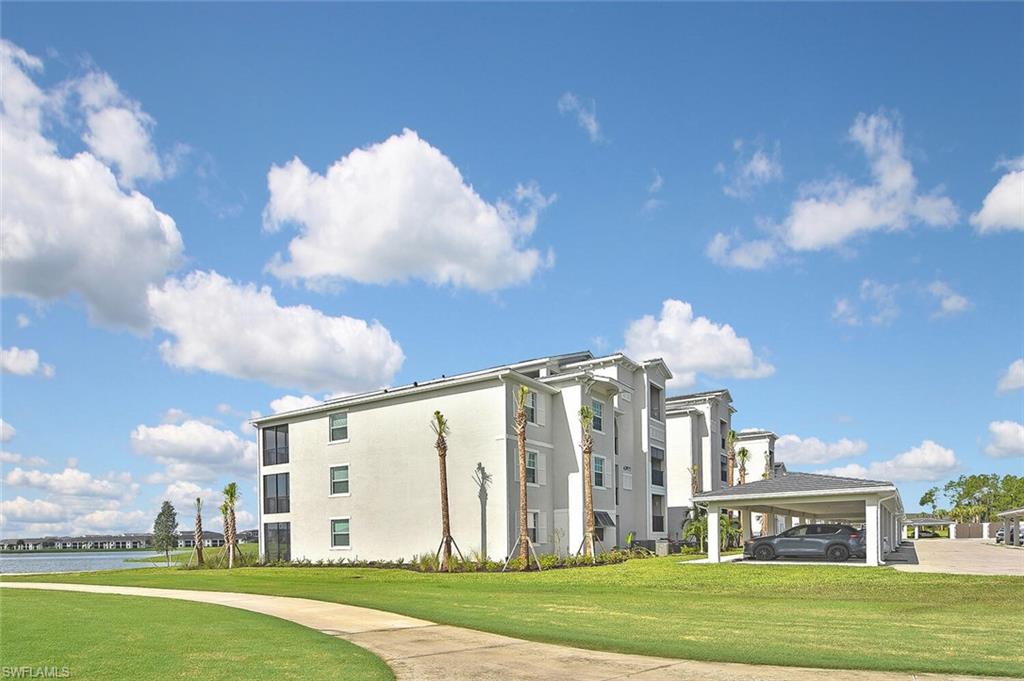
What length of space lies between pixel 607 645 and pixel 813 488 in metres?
20.7

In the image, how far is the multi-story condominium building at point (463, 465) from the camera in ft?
123

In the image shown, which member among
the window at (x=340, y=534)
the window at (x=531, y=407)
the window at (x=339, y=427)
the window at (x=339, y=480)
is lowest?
the window at (x=340, y=534)

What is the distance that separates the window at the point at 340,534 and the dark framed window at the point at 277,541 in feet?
12.0

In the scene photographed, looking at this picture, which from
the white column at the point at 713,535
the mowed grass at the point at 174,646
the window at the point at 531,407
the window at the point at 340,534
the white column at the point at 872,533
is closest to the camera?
the mowed grass at the point at 174,646

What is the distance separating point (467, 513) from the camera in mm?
37656

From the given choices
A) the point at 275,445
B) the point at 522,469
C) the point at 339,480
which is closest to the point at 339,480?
the point at 339,480

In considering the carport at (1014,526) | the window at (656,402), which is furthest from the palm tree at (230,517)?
the carport at (1014,526)

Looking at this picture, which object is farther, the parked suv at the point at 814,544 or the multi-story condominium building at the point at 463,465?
the multi-story condominium building at the point at 463,465

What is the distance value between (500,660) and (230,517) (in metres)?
36.7

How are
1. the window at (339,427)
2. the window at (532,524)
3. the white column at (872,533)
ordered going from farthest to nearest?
the window at (339,427)
the window at (532,524)
the white column at (872,533)

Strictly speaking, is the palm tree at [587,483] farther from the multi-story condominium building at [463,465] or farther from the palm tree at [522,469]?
the palm tree at [522,469]

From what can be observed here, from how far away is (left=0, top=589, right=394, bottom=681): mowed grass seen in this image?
10.5 metres

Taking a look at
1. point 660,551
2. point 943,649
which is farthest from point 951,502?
point 943,649

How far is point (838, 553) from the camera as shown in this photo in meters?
32.4
